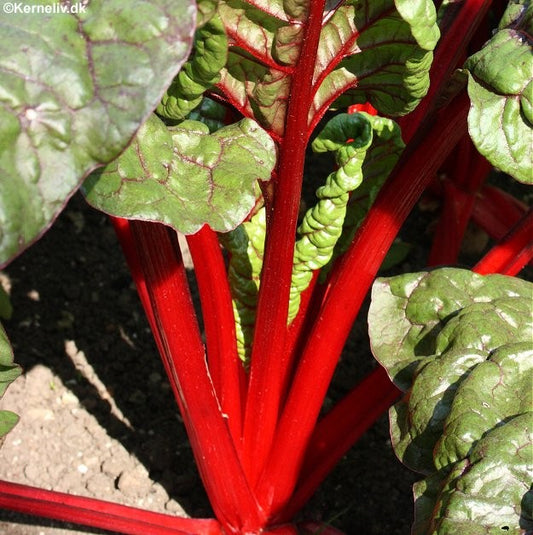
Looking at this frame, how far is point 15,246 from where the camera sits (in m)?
0.76

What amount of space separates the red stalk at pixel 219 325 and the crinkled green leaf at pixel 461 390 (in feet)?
0.74

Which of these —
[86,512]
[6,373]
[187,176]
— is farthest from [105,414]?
[187,176]

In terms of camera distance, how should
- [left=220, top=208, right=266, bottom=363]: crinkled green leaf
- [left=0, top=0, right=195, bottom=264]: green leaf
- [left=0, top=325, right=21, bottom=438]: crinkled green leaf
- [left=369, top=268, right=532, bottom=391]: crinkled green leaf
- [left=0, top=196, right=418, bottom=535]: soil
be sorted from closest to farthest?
[left=0, top=0, right=195, bottom=264]: green leaf
[left=0, top=325, right=21, bottom=438]: crinkled green leaf
[left=369, top=268, right=532, bottom=391]: crinkled green leaf
[left=220, top=208, right=266, bottom=363]: crinkled green leaf
[left=0, top=196, right=418, bottom=535]: soil

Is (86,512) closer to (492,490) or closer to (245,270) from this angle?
(245,270)

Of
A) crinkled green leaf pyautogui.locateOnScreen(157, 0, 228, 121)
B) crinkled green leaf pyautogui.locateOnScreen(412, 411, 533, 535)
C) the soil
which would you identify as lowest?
the soil

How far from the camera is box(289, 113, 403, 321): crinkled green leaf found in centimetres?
121

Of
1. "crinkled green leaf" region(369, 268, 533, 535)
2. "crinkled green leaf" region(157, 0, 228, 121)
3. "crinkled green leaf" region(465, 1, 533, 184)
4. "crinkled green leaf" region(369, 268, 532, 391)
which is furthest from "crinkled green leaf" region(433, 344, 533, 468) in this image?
"crinkled green leaf" region(157, 0, 228, 121)

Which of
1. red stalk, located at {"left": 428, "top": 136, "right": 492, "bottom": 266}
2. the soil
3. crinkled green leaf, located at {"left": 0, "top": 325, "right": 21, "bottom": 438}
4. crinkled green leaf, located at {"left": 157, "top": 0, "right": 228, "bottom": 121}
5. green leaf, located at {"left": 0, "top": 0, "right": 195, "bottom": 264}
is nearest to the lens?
green leaf, located at {"left": 0, "top": 0, "right": 195, "bottom": 264}

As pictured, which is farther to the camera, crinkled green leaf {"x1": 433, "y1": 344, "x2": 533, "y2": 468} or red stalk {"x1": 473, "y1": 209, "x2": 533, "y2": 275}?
red stalk {"x1": 473, "y1": 209, "x2": 533, "y2": 275}

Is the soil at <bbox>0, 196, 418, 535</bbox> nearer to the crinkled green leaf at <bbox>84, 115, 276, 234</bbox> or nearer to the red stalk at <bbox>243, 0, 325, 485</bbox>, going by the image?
the red stalk at <bbox>243, 0, 325, 485</bbox>

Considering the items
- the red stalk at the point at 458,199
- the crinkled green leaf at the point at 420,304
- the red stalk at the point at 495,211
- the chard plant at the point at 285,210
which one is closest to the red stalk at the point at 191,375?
the chard plant at the point at 285,210

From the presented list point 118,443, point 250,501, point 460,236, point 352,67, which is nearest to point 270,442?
point 250,501

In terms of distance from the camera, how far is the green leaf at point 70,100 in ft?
2.51

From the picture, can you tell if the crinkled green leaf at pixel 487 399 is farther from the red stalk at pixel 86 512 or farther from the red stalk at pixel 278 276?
the red stalk at pixel 86 512
